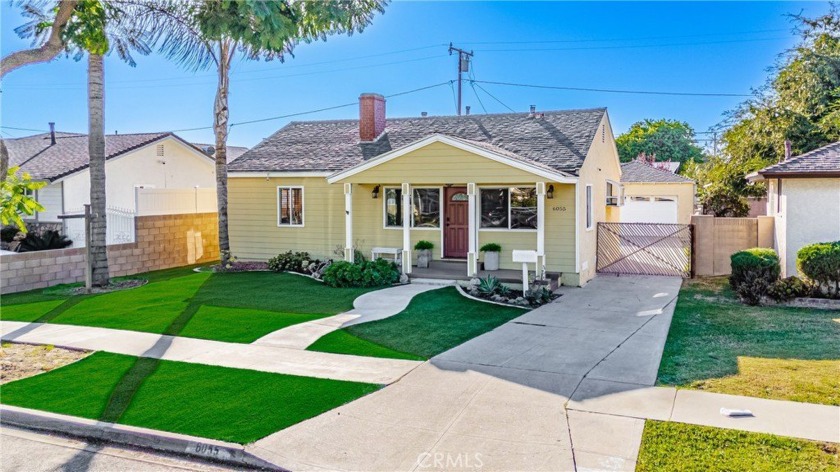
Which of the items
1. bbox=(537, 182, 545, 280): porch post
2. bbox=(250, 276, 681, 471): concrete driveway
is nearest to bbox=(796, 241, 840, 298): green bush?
bbox=(250, 276, 681, 471): concrete driveway

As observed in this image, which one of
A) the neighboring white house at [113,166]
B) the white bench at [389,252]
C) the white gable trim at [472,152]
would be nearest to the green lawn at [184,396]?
the white gable trim at [472,152]

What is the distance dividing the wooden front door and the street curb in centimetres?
1164

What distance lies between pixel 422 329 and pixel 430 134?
9.17 meters

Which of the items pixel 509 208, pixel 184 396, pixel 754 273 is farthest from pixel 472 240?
pixel 184 396

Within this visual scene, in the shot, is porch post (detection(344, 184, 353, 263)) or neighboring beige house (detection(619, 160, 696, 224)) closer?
porch post (detection(344, 184, 353, 263))

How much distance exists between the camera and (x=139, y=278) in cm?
1596

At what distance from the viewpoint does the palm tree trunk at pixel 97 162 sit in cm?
1397

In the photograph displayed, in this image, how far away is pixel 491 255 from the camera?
15.4m

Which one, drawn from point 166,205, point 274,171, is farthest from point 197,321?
point 166,205

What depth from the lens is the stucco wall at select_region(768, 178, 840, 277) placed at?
13555 mm

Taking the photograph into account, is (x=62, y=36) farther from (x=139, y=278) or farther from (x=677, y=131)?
(x=677, y=131)

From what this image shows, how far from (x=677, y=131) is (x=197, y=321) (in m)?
58.8

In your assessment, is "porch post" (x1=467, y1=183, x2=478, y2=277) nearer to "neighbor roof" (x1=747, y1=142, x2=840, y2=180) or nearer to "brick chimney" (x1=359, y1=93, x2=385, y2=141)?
"brick chimney" (x1=359, y1=93, x2=385, y2=141)

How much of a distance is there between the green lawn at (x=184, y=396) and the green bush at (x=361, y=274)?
22.5 feet
